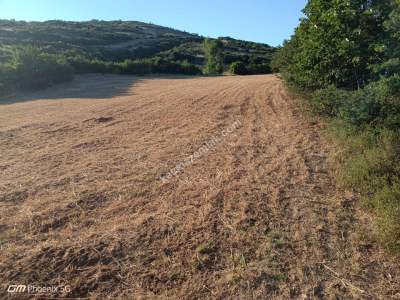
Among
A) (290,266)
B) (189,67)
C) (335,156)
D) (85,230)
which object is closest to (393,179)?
(335,156)

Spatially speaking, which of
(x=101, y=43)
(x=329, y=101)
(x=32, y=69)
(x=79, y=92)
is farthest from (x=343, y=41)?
(x=101, y=43)

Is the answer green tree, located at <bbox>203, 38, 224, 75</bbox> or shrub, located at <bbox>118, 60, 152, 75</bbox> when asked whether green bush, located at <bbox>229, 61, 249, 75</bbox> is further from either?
shrub, located at <bbox>118, 60, 152, 75</bbox>

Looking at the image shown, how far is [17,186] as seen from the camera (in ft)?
16.3

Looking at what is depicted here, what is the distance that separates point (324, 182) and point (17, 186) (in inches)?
175

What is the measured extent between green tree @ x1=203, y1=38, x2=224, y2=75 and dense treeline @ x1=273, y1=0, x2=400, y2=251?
110ft

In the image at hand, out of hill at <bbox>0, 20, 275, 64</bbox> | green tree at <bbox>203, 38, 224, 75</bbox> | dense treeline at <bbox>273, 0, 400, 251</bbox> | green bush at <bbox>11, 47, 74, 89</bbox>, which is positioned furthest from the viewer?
hill at <bbox>0, 20, 275, 64</bbox>

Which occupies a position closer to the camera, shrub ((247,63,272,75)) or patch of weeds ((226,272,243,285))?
patch of weeds ((226,272,243,285))

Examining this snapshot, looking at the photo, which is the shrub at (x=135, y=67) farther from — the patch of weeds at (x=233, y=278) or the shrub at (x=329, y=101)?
the patch of weeds at (x=233, y=278)

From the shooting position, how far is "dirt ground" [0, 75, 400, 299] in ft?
9.99

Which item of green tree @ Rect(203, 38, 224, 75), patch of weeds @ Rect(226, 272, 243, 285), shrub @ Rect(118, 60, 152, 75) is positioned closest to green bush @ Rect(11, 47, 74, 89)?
shrub @ Rect(118, 60, 152, 75)

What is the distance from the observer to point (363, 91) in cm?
634

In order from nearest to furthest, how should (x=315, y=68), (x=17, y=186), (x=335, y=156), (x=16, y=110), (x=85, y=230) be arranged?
(x=85, y=230)
(x=17, y=186)
(x=335, y=156)
(x=315, y=68)
(x=16, y=110)

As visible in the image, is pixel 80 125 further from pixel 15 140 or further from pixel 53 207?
pixel 53 207

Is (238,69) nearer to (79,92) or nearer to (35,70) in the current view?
(35,70)
